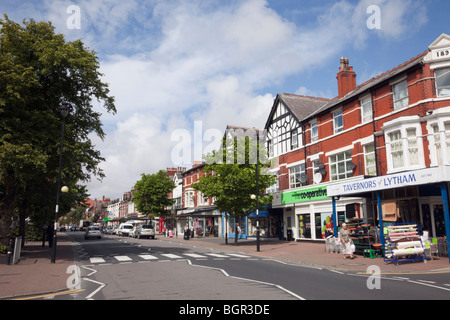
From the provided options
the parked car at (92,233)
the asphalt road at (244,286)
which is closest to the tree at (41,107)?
the asphalt road at (244,286)

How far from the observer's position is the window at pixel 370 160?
75.0 ft

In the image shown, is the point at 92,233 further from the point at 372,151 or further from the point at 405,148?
the point at 405,148

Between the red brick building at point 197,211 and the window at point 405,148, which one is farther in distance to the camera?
the red brick building at point 197,211

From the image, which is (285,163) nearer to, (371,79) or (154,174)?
(371,79)

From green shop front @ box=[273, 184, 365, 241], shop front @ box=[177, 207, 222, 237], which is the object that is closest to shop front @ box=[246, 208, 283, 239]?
green shop front @ box=[273, 184, 365, 241]

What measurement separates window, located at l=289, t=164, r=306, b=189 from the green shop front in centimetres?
85

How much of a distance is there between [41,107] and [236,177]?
14.6 metres

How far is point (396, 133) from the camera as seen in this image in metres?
20.7

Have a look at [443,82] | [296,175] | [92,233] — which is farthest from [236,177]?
[92,233]

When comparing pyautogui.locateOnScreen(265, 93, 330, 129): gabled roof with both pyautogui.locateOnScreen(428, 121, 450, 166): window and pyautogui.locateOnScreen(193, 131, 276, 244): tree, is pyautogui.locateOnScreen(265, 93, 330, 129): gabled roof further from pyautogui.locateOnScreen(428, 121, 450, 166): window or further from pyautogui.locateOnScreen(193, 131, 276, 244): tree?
pyautogui.locateOnScreen(428, 121, 450, 166): window

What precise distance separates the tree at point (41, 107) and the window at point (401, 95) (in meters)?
17.6

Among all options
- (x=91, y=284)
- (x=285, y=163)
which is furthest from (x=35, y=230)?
(x=91, y=284)

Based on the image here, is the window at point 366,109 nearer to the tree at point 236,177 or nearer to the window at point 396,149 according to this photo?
the window at point 396,149
